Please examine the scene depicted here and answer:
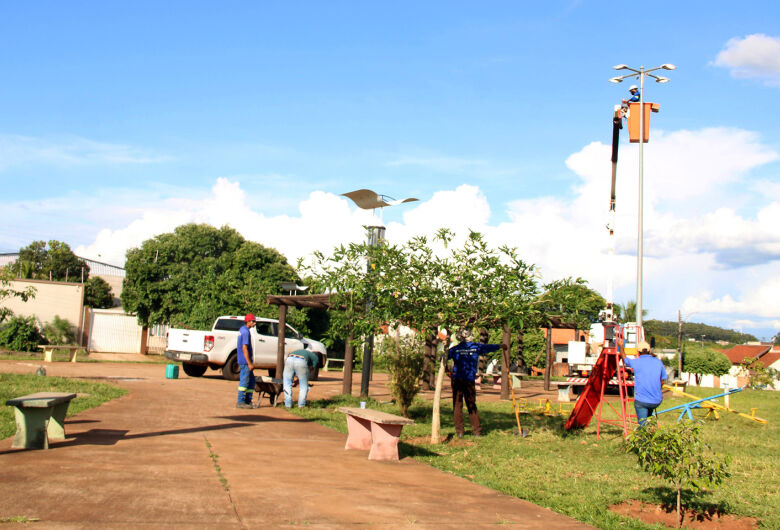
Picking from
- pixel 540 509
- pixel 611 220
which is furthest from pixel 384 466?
pixel 611 220

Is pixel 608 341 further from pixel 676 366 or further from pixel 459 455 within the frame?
pixel 676 366

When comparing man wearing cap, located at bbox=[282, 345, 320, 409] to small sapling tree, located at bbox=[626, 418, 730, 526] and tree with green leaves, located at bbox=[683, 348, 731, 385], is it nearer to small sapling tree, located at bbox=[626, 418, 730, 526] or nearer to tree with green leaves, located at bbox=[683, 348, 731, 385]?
small sapling tree, located at bbox=[626, 418, 730, 526]

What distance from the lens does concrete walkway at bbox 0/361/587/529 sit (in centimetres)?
532

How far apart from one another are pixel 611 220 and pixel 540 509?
7.18 metres

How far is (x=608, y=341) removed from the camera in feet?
38.4

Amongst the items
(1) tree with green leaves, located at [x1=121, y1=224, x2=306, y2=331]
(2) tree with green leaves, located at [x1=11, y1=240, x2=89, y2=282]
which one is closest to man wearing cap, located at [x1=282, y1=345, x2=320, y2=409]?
(1) tree with green leaves, located at [x1=121, y1=224, x2=306, y2=331]

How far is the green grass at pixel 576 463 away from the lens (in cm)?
683

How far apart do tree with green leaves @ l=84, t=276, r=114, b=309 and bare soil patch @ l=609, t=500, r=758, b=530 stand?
2457 inches

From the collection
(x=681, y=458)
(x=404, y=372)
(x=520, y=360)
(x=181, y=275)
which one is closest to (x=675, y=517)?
(x=681, y=458)

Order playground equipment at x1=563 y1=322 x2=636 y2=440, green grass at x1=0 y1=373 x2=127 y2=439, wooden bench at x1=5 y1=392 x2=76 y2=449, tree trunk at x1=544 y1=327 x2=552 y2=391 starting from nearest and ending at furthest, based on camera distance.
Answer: wooden bench at x1=5 y1=392 x2=76 y2=449, playground equipment at x1=563 y1=322 x2=636 y2=440, green grass at x1=0 y1=373 x2=127 y2=439, tree trunk at x1=544 y1=327 x2=552 y2=391

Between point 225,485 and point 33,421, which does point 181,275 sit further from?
point 225,485

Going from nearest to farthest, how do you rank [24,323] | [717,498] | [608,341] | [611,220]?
[717,498] → [608,341] → [611,220] → [24,323]

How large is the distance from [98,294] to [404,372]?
5739 centimetres

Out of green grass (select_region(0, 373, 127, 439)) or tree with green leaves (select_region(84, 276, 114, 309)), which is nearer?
green grass (select_region(0, 373, 127, 439))
